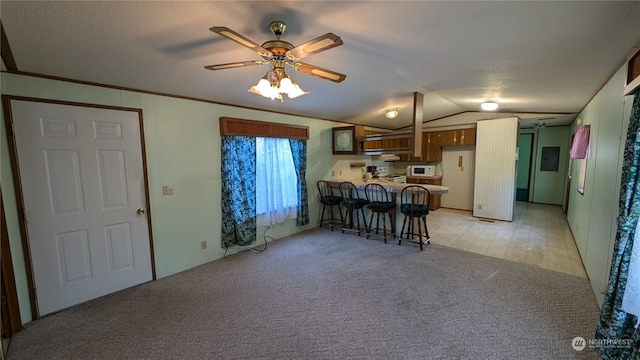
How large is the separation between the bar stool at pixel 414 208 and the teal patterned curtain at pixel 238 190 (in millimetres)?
2425

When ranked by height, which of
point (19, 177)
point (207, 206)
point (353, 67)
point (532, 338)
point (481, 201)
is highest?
point (353, 67)

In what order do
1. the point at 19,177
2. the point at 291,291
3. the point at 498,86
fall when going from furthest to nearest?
the point at 498,86
the point at 291,291
the point at 19,177

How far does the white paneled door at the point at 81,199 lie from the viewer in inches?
91.5

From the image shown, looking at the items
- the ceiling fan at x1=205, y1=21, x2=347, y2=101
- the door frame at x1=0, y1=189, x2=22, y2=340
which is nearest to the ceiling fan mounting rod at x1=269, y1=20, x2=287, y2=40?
the ceiling fan at x1=205, y1=21, x2=347, y2=101

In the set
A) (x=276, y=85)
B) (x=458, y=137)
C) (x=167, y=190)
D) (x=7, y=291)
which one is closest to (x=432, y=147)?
(x=458, y=137)

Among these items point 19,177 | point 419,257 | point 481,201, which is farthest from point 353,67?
point 481,201

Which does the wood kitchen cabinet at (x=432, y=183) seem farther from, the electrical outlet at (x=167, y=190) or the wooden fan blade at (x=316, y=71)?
the electrical outlet at (x=167, y=190)

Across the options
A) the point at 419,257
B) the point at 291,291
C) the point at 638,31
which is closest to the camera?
the point at 638,31

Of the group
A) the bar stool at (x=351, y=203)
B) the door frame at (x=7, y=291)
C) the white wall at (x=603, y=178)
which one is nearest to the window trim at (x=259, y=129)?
the bar stool at (x=351, y=203)

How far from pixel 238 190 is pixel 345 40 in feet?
8.32

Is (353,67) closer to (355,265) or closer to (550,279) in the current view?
(355,265)

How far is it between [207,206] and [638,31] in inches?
171

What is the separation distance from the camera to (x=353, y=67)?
283 centimetres

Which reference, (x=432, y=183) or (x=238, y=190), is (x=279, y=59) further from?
(x=432, y=183)
